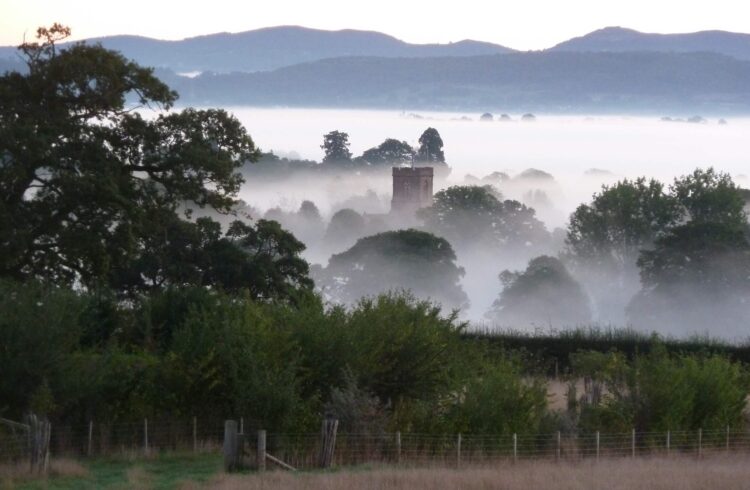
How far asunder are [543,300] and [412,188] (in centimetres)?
6007

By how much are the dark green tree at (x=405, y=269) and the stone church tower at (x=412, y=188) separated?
58.3 m

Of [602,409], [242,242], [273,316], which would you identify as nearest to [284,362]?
[273,316]

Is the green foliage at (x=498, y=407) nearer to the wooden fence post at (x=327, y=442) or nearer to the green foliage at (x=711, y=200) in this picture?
the wooden fence post at (x=327, y=442)

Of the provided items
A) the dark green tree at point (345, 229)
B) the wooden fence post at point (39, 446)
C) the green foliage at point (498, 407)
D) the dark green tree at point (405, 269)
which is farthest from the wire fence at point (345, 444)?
the dark green tree at point (345, 229)

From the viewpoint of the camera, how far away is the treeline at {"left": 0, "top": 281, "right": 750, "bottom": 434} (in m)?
26.5

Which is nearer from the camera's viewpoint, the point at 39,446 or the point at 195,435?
the point at 39,446

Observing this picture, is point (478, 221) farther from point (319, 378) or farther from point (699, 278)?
point (319, 378)

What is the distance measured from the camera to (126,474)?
22.6 meters

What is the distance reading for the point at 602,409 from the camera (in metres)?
30.3

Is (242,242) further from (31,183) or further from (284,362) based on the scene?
(284,362)

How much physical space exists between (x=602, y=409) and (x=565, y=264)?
89602mm

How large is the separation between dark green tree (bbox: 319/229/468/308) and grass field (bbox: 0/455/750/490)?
79.2 meters

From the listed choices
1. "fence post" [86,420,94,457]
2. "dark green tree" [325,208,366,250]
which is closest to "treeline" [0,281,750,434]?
"fence post" [86,420,94,457]

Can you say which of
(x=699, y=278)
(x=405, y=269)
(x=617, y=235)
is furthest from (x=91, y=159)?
(x=617, y=235)
